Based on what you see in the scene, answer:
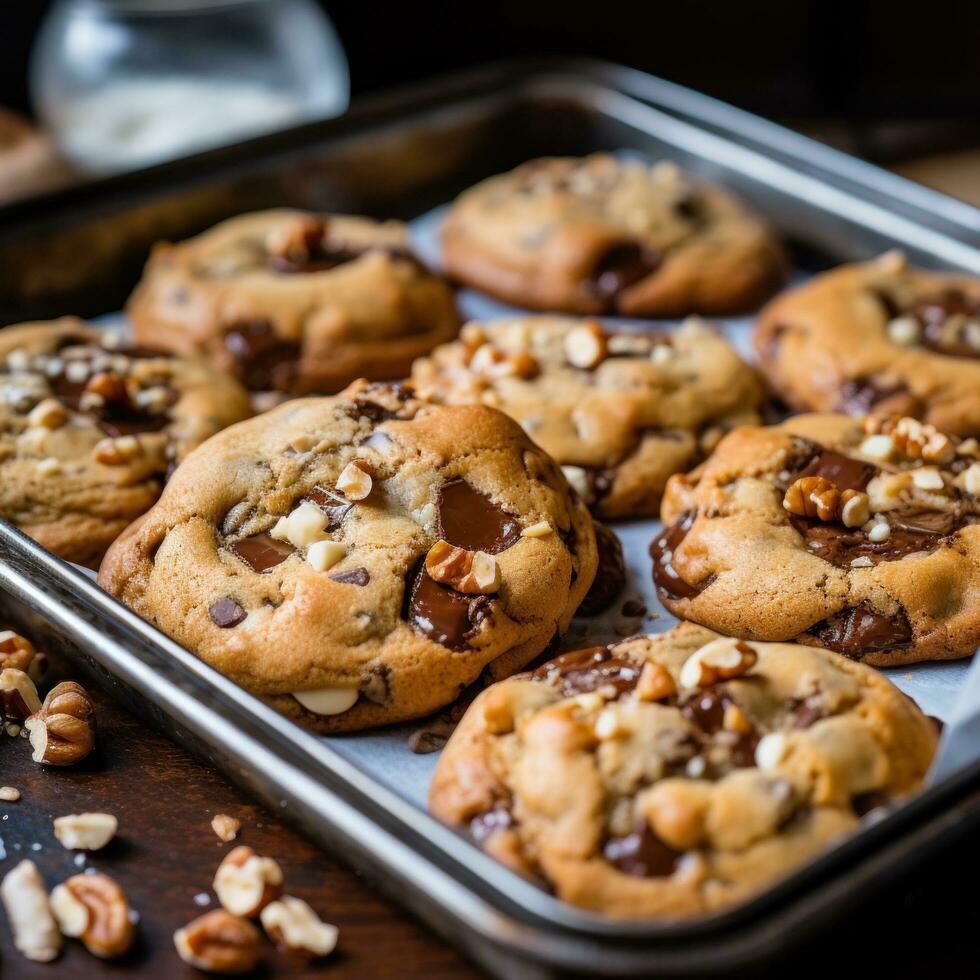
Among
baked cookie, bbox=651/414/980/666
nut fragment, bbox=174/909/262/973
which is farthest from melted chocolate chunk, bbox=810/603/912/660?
nut fragment, bbox=174/909/262/973

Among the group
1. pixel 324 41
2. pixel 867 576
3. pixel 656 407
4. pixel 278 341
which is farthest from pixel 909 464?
pixel 324 41

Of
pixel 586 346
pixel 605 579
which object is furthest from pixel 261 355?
pixel 605 579

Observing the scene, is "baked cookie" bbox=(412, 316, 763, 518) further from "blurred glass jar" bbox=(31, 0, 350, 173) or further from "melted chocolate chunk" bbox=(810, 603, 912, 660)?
"blurred glass jar" bbox=(31, 0, 350, 173)

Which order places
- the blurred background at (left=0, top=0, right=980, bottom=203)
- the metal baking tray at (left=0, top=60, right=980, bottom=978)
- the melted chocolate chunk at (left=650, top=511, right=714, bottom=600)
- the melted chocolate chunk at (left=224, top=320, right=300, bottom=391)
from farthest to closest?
the blurred background at (left=0, top=0, right=980, bottom=203) < the melted chocolate chunk at (left=224, top=320, right=300, bottom=391) < the melted chocolate chunk at (left=650, top=511, right=714, bottom=600) < the metal baking tray at (left=0, top=60, right=980, bottom=978)

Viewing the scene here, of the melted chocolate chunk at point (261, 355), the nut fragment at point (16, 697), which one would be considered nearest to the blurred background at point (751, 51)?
the melted chocolate chunk at point (261, 355)

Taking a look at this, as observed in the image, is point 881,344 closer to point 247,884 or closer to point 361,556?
point 361,556

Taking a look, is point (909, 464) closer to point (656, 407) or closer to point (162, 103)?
point (656, 407)
